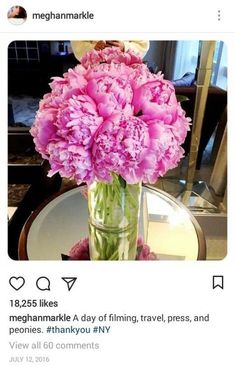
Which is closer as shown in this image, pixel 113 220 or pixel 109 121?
pixel 109 121

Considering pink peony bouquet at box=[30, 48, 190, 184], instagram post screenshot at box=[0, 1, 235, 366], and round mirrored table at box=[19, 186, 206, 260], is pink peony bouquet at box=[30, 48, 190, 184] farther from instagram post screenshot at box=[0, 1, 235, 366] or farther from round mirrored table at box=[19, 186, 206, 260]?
round mirrored table at box=[19, 186, 206, 260]

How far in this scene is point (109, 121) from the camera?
0.33 m
